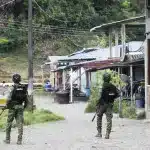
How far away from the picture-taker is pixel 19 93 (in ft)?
46.6

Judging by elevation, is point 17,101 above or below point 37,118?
above

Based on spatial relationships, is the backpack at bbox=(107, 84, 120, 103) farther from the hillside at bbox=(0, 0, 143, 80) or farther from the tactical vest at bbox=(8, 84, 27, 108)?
the hillside at bbox=(0, 0, 143, 80)

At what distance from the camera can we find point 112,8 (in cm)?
7762

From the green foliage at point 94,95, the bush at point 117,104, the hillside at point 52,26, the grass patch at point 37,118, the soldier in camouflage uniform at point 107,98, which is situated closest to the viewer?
the soldier in camouflage uniform at point 107,98

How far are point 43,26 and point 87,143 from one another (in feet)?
188

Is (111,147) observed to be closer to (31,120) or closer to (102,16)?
(31,120)

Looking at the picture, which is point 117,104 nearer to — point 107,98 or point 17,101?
point 107,98

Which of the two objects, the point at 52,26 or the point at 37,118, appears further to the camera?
the point at 52,26

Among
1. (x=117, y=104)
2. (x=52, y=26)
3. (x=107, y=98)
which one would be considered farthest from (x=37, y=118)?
(x=52, y=26)

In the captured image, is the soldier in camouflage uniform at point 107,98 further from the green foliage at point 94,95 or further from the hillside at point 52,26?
the hillside at point 52,26

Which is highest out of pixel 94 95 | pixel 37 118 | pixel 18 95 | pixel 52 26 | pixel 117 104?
pixel 52 26

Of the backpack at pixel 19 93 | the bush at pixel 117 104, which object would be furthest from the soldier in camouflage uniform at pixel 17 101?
the bush at pixel 117 104

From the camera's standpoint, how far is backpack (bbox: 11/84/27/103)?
14.1 meters

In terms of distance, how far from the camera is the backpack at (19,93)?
1414 centimetres
